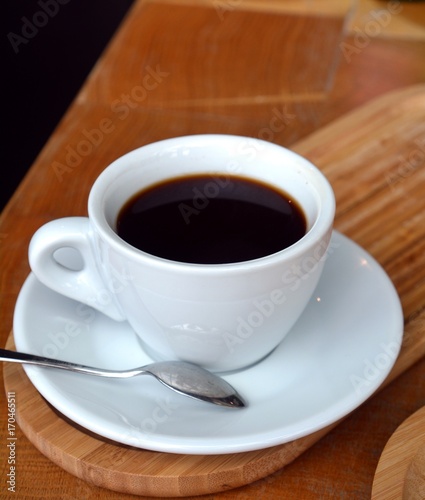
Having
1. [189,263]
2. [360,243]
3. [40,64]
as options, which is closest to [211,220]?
[189,263]

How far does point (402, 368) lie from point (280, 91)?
2.18 feet

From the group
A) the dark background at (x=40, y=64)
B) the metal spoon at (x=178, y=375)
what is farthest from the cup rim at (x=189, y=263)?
the dark background at (x=40, y=64)

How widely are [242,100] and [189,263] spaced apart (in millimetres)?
665

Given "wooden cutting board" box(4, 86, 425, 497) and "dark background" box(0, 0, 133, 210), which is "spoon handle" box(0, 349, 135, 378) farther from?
"dark background" box(0, 0, 133, 210)

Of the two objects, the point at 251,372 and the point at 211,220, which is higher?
the point at 211,220

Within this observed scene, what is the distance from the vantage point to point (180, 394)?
65 centimetres

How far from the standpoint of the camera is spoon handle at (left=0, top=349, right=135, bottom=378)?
2.08 ft

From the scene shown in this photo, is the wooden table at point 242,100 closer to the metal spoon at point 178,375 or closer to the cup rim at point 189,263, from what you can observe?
the metal spoon at point 178,375

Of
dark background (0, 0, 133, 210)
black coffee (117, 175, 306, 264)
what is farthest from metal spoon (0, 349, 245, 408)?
dark background (0, 0, 133, 210)

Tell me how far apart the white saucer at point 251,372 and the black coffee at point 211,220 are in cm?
12

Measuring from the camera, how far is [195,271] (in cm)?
57

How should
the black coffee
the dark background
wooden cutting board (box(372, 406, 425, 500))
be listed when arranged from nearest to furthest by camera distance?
wooden cutting board (box(372, 406, 425, 500))
the black coffee
the dark background

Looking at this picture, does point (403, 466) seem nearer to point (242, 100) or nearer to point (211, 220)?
point (211, 220)

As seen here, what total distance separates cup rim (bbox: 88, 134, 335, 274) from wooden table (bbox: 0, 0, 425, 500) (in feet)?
0.61
